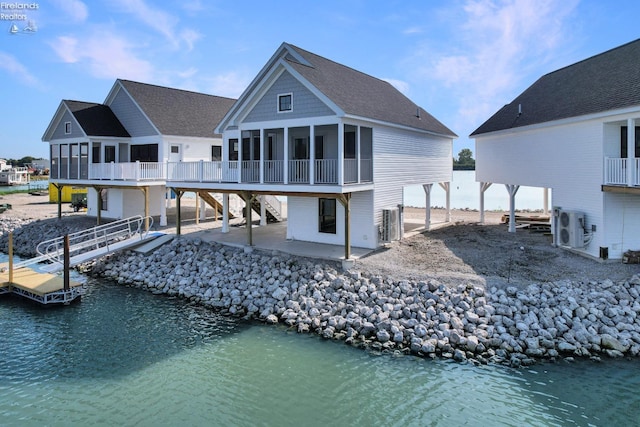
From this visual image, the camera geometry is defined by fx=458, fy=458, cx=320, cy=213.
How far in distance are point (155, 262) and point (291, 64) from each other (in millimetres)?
9795

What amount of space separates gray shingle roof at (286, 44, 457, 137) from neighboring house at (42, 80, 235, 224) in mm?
10172

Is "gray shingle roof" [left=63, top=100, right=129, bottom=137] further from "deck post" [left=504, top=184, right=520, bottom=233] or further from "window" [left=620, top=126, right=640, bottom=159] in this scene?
"window" [left=620, top=126, right=640, bottom=159]

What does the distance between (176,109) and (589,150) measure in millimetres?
22091

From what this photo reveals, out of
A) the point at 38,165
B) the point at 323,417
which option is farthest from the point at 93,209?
the point at 38,165

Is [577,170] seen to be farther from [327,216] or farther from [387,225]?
[327,216]

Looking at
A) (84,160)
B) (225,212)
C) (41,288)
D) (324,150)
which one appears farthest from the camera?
(84,160)

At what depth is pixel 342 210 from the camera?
61.0ft

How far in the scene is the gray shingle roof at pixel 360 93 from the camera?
16766 mm

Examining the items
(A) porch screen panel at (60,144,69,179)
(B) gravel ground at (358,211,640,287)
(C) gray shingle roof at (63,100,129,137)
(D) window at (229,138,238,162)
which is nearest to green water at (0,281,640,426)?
(B) gravel ground at (358,211,640,287)

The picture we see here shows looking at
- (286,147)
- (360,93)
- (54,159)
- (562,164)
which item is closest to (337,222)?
(286,147)

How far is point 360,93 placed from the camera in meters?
19.4

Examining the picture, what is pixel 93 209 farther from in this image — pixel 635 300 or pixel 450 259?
pixel 635 300

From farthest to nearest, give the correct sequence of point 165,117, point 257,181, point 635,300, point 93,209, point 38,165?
point 38,165
point 93,209
point 165,117
point 257,181
point 635,300

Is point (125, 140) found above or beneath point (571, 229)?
above
